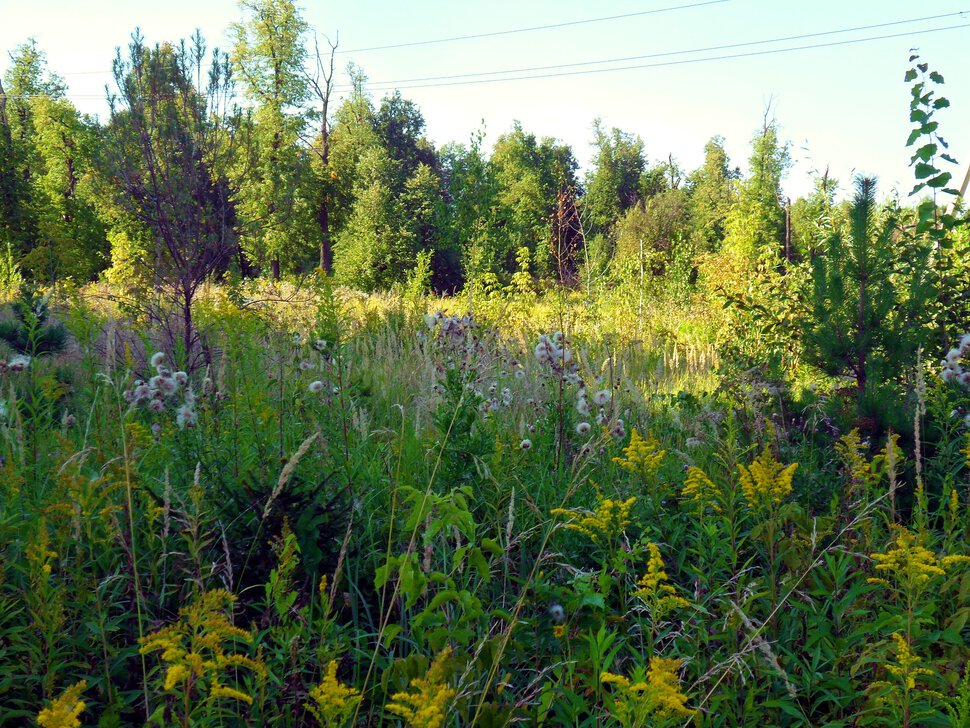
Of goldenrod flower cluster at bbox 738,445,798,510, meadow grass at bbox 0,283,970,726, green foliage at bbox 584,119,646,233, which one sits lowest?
meadow grass at bbox 0,283,970,726

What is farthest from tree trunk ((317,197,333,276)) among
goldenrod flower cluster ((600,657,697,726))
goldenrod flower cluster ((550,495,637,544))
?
goldenrod flower cluster ((600,657,697,726))

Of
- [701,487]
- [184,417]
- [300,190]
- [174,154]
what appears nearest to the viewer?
[701,487]

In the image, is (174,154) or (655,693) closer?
(655,693)

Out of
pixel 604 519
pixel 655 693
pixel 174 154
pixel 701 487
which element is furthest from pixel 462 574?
pixel 174 154

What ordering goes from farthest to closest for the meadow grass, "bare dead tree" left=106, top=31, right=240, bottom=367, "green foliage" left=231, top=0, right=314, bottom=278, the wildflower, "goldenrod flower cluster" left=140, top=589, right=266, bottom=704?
"green foliage" left=231, top=0, right=314, bottom=278, "bare dead tree" left=106, top=31, right=240, bottom=367, the wildflower, the meadow grass, "goldenrod flower cluster" left=140, top=589, right=266, bottom=704

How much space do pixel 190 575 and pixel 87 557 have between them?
37 centimetres

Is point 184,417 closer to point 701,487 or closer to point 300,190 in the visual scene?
point 701,487

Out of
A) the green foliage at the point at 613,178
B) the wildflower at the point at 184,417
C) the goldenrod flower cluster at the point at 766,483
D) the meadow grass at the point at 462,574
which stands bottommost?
the meadow grass at the point at 462,574

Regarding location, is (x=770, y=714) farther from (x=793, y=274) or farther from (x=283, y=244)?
(x=283, y=244)

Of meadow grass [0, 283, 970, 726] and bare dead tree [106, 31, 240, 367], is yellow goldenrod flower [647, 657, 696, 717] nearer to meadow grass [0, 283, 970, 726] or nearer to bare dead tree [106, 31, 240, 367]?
meadow grass [0, 283, 970, 726]

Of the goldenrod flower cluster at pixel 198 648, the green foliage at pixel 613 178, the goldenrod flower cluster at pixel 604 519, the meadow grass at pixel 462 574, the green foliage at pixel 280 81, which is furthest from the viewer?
the green foliage at pixel 613 178

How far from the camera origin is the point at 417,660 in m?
1.55

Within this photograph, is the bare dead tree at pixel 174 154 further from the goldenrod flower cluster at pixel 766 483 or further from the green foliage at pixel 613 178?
the green foliage at pixel 613 178

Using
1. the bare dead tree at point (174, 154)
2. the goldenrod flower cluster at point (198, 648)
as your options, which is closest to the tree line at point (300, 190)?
the bare dead tree at point (174, 154)
